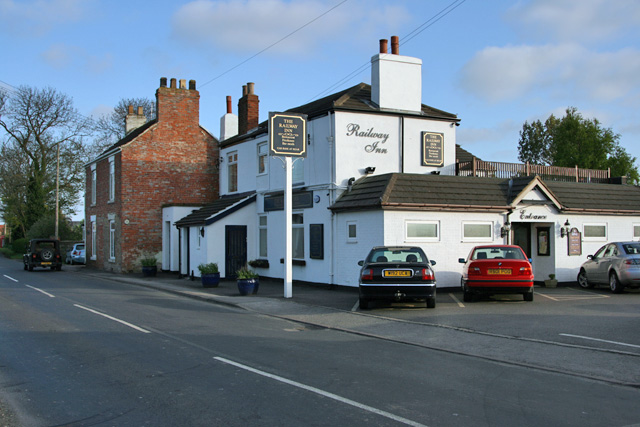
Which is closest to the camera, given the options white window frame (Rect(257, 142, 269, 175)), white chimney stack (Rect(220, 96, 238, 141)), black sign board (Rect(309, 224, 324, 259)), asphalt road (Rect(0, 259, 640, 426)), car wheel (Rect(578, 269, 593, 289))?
asphalt road (Rect(0, 259, 640, 426))

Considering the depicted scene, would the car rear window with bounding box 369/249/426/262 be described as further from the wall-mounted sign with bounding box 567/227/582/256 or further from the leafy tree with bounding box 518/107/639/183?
the leafy tree with bounding box 518/107/639/183

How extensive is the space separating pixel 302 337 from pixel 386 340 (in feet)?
5.29

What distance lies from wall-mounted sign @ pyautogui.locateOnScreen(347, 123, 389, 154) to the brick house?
11.9 meters

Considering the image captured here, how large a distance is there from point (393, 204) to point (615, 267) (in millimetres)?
7240

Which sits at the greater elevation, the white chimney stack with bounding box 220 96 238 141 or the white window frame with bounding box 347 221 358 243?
the white chimney stack with bounding box 220 96 238 141

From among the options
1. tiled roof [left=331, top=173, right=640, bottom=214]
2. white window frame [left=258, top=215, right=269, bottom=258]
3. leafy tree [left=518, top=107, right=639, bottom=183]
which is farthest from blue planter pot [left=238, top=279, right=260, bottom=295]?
leafy tree [left=518, top=107, right=639, bottom=183]

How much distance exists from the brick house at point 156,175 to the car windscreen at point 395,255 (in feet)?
54.4

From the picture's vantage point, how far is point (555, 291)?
1902cm

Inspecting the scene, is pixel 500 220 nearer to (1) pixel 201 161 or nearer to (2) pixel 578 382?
(2) pixel 578 382

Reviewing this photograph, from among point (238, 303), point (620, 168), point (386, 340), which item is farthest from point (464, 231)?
point (620, 168)

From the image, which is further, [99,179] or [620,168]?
[620,168]

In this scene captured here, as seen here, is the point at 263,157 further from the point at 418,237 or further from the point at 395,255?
the point at 395,255

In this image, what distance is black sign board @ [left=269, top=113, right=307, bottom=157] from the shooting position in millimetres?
17766

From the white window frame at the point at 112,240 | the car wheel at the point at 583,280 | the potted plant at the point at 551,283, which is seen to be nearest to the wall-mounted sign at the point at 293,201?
the potted plant at the point at 551,283
